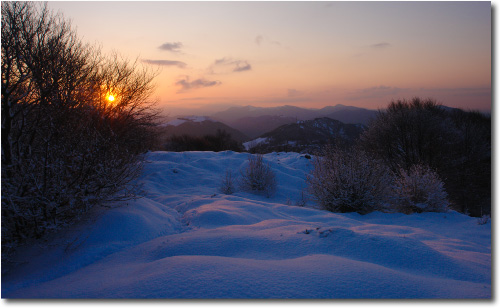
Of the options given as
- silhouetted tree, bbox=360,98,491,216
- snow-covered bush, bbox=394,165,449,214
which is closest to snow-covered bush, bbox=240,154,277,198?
snow-covered bush, bbox=394,165,449,214

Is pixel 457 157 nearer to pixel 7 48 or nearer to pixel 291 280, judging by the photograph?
pixel 291 280

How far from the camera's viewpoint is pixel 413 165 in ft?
31.4

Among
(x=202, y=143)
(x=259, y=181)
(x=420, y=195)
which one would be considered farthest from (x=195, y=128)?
(x=420, y=195)

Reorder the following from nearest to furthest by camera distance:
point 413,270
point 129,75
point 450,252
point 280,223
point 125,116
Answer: point 413,270
point 450,252
point 280,223
point 125,116
point 129,75

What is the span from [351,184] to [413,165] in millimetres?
3730

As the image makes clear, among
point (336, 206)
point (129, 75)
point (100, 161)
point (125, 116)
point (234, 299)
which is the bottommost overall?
point (336, 206)

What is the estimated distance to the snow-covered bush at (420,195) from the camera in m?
7.59

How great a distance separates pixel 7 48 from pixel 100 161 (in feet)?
7.84

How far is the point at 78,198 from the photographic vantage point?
3.98 metres

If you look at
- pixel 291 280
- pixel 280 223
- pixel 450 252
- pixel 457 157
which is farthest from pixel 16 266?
pixel 457 157

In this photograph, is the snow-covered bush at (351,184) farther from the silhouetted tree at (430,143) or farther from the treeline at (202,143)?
the treeline at (202,143)

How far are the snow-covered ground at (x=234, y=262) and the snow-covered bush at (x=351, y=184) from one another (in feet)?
7.10

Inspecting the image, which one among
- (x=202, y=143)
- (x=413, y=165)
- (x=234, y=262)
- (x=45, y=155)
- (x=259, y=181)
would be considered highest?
(x=202, y=143)

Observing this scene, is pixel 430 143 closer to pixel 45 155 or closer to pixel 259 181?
pixel 259 181
